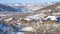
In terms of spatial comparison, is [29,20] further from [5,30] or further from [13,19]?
[5,30]

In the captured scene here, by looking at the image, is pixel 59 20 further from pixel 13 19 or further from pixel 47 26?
pixel 13 19

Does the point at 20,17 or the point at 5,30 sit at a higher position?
the point at 20,17

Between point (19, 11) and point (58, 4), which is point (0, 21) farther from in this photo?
point (58, 4)


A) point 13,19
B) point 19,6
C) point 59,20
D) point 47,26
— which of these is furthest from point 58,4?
point 13,19

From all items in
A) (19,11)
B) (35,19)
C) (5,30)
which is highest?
(19,11)

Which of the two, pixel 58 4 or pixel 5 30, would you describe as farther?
pixel 58 4

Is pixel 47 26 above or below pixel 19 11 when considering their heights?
below

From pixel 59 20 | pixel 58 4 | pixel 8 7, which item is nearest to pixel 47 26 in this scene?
pixel 59 20

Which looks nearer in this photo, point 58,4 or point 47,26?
point 47,26

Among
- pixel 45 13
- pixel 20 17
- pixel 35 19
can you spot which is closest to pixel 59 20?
A: pixel 45 13
